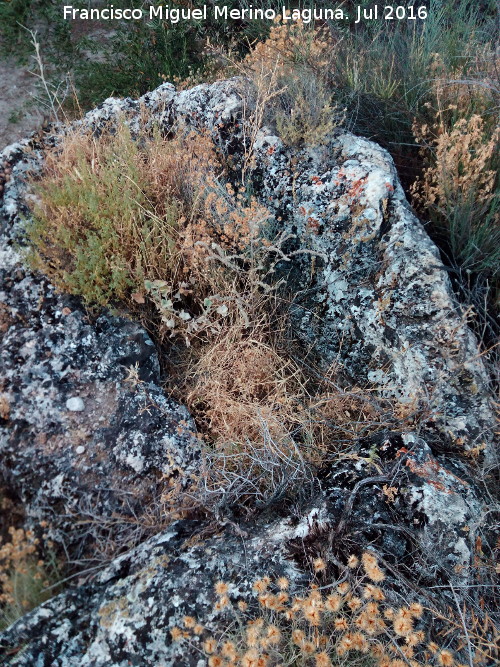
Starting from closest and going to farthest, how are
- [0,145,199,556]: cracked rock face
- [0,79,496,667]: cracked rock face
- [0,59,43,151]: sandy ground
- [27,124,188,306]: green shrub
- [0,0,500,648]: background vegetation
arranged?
[0,79,496,667]: cracked rock face < [0,145,199,556]: cracked rock face < [0,0,500,648]: background vegetation < [27,124,188,306]: green shrub < [0,59,43,151]: sandy ground

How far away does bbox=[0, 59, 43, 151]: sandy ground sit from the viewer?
451 cm

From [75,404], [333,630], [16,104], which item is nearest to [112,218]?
[75,404]

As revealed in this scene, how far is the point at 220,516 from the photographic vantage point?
2.07 meters

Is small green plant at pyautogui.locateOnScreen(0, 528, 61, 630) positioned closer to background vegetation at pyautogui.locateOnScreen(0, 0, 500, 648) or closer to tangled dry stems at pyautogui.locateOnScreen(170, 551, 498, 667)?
background vegetation at pyautogui.locateOnScreen(0, 0, 500, 648)

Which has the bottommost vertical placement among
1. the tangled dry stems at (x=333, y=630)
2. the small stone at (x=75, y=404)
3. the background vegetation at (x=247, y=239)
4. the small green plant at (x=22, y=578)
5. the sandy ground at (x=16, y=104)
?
the small green plant at (x=22, y=578)

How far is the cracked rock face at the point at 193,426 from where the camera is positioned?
180cm

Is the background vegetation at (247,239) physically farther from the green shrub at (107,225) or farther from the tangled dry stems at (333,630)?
the tangled dry stems at (333,630)

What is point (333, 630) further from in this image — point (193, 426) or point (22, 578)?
point (22, 578)

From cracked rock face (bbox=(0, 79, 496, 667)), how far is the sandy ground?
5.43ft

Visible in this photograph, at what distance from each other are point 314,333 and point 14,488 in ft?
5.56

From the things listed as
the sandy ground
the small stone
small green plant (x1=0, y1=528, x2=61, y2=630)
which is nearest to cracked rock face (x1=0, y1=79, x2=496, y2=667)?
the small stone

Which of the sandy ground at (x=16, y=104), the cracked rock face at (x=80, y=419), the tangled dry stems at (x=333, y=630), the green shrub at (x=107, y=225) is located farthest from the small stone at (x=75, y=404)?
the sandy ground at (x=16, y=104)

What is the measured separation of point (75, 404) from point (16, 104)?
3633mm

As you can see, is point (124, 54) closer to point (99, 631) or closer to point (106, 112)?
point (106, 112)
